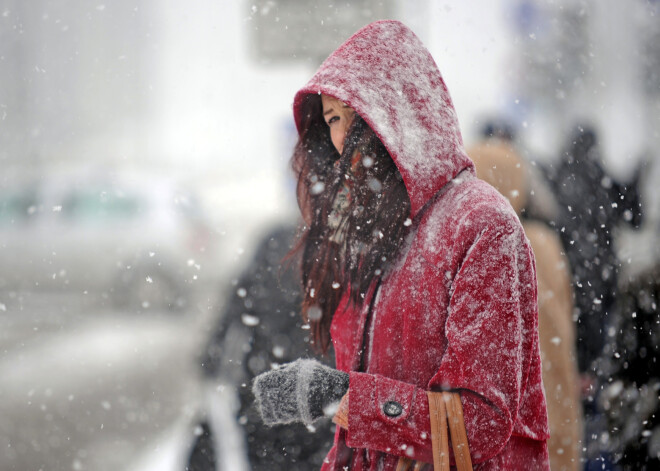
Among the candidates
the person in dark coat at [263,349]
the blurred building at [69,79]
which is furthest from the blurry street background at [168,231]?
the blurred building at [69,79]

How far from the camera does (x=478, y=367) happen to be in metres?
1.02

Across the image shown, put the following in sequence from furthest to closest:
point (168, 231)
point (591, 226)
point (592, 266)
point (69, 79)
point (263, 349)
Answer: point (69, 79) < point (168, 231) < point (591, 226) < point (592, 266) < point (263, 349)

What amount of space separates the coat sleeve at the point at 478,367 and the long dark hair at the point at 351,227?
0.22 m

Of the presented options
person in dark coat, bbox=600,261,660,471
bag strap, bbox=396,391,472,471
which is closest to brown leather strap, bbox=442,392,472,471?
bag strap, bbox=396,391,472,471

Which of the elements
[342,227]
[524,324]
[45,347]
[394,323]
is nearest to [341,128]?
[342,227]

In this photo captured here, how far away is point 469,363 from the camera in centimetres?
102

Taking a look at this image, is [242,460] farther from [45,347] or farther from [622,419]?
[45,347]

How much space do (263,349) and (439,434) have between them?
1.03 metres

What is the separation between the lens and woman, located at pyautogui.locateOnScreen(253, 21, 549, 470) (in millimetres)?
1032

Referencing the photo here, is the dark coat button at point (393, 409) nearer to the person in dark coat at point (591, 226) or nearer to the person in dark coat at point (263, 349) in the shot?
the person in dark coat at point (263, 349)

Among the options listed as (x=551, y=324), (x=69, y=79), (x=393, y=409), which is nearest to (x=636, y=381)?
(x=551, y=324)

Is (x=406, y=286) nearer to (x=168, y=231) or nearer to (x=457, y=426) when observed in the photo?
(x=457, y=426)

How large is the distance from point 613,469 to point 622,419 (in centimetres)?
20

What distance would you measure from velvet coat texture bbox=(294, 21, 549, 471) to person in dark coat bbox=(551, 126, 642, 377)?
1.17 m
